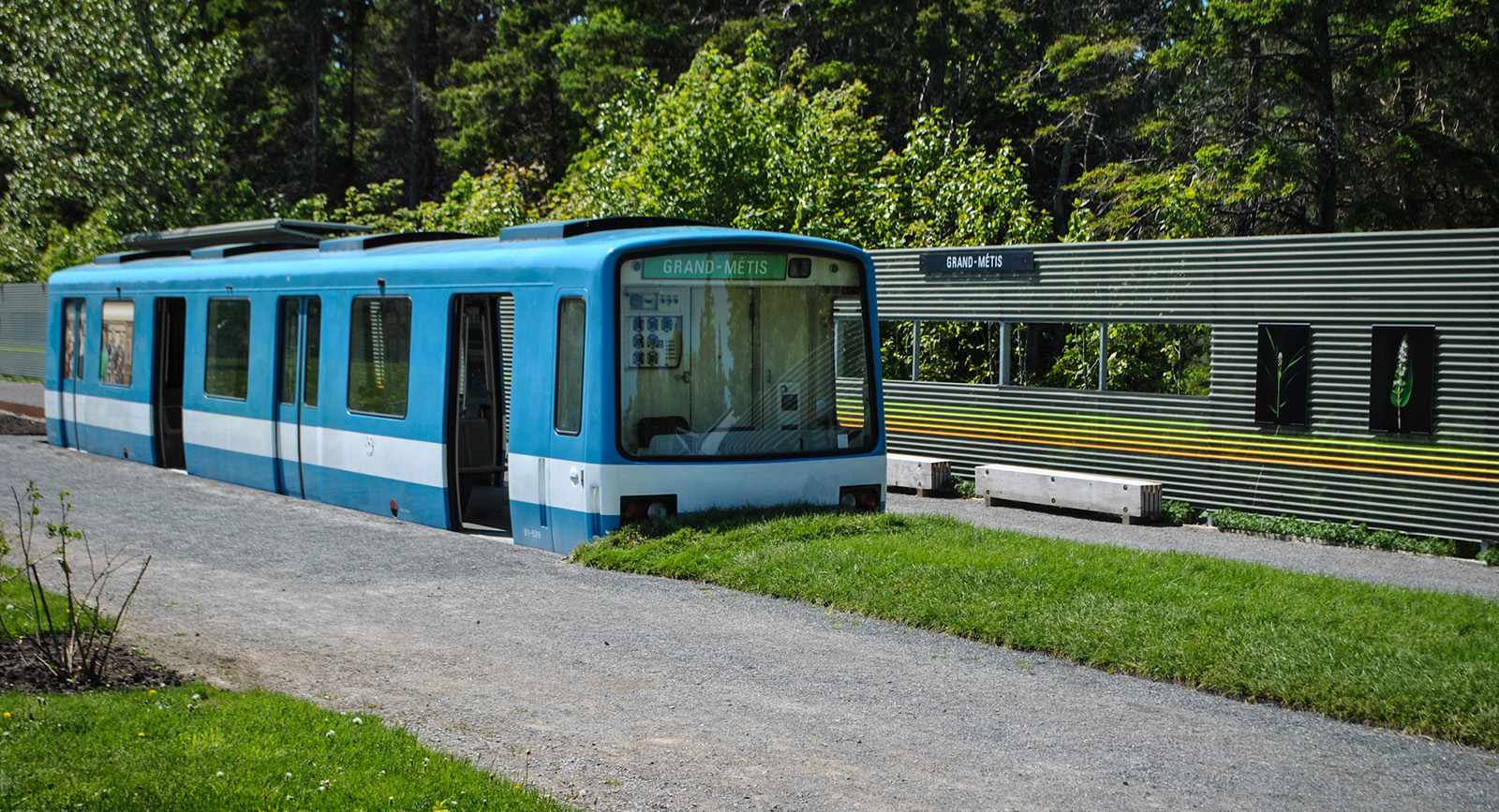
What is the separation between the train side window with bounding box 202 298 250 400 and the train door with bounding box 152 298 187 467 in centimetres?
141

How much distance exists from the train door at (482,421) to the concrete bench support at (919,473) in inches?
203

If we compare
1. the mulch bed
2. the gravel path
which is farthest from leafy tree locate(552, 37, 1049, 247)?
the mulch bed

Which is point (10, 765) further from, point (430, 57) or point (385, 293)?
point (430, 57)

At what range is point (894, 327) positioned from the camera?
18312 millimetres

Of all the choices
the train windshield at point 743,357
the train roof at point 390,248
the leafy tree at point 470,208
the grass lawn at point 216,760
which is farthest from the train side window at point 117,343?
the grass lawn at point 216,760

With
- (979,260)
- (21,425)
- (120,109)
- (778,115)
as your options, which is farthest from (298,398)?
(120,109)

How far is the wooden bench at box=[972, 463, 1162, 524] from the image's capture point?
14.4 metres

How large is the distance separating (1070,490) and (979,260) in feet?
10.6

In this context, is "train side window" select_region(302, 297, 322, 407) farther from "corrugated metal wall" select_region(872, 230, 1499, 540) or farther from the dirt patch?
the dirt patch

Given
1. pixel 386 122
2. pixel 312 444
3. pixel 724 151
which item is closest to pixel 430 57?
pixel 386 122

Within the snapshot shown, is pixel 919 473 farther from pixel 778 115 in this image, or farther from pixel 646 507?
pixel 778 115

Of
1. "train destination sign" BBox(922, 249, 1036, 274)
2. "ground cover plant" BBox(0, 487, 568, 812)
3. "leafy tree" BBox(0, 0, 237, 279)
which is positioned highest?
"leafy tree" BBox(0, 0, 237, 279)

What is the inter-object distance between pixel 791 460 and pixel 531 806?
21.3 feet

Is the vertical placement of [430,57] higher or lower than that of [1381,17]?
higher
